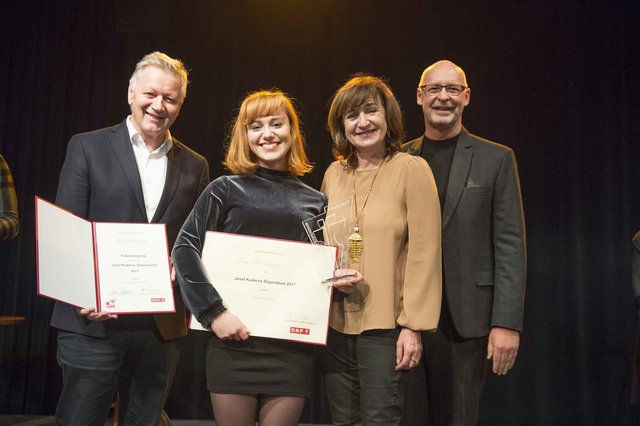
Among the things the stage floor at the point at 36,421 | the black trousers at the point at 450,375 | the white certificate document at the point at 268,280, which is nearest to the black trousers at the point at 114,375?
the white certificate document at the point at 268,280

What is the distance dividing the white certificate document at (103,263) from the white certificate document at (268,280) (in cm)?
21

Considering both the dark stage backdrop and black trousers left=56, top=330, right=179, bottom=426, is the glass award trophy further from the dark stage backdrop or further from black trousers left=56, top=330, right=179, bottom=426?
the dark stage backdrop

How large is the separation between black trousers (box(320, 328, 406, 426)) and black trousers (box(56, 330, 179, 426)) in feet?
2.01

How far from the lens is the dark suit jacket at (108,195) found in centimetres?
205

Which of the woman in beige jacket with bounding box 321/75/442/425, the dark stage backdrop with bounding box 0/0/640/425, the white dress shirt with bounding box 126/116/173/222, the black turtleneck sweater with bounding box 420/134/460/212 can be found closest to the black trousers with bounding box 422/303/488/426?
the woman in beige jacket with bounding box 321/75/442/425

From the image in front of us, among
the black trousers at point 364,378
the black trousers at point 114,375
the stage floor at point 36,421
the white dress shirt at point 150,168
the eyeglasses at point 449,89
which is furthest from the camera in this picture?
the stage floor at point 36,421

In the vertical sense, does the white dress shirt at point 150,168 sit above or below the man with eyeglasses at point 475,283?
above

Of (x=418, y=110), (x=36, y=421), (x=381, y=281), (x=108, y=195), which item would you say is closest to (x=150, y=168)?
(x=108, y=195)

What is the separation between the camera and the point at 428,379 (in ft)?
7.27

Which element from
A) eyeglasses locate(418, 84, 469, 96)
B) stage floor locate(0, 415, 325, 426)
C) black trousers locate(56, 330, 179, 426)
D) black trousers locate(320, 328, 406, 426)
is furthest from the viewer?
stage floor locate(0, 415, 325, 426)

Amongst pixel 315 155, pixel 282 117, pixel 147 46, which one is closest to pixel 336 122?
pixel 282 117

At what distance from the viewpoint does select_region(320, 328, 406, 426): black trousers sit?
1.78m

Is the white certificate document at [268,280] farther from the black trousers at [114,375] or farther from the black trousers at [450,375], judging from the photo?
the black trousers at [450,375]

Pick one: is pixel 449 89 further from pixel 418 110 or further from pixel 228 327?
pixel 418 110
